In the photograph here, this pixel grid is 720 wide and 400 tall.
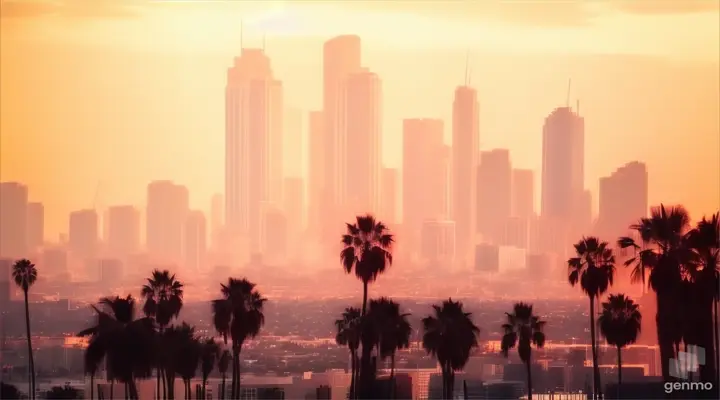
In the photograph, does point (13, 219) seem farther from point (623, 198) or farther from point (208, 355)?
point (623, 198)

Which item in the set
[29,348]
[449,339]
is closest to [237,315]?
[449,339]

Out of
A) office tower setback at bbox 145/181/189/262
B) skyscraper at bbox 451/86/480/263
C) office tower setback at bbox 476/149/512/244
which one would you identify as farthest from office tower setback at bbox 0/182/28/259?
office tower setback at bbox 476/149/512/244

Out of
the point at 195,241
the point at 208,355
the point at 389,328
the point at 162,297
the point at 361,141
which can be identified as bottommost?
the point at 208,355

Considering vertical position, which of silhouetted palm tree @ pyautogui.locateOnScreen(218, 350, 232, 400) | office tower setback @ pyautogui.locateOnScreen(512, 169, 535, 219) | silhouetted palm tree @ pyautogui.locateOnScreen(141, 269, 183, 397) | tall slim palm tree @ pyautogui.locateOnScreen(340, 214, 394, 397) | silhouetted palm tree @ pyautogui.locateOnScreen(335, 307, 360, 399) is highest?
office tower setback @ pyautogui.locateOnScreen(512, 169, 535, 219)

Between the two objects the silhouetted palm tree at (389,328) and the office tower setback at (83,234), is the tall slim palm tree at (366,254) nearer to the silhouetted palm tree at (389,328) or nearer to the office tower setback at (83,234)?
the silhouetted palm tree at (389,328)

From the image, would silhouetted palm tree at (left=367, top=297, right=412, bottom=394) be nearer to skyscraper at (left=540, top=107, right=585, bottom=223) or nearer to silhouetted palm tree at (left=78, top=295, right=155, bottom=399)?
silhouetted palm tree at (left=78, top=295, right=155, bottom=399)
